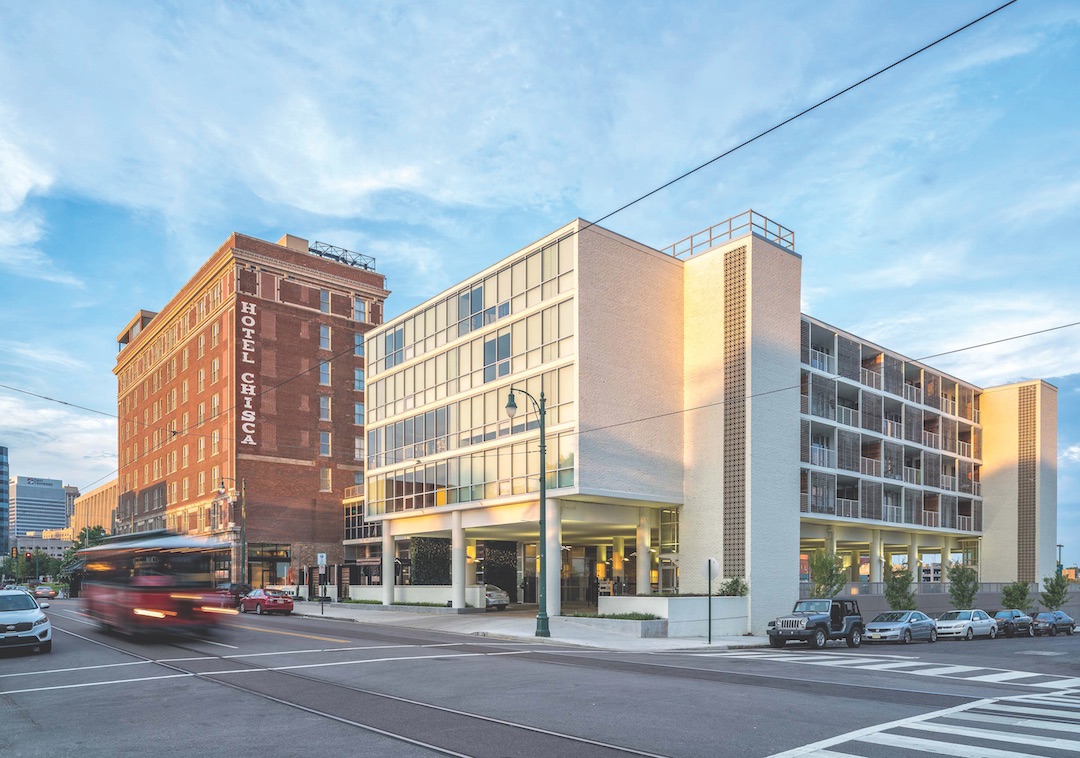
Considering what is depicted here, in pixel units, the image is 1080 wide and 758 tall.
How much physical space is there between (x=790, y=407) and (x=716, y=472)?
4.70 metres

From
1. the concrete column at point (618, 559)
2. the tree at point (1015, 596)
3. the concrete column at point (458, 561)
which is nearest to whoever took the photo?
the concrete column at point (458, 561)

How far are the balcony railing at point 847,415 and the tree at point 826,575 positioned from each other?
31.6 ft

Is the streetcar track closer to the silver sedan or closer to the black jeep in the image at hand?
the black jeep

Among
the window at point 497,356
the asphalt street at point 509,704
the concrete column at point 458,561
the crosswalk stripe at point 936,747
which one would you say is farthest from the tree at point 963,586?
the crosswalk stripe at point 936,747

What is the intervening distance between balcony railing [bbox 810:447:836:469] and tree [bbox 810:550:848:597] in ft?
19.4

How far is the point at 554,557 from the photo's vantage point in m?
36.9

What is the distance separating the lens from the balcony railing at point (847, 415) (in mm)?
46344

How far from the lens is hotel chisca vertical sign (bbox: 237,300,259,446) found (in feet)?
239

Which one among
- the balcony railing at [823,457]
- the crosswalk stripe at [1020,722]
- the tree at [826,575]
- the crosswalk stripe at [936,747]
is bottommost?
the tree at [826,575]

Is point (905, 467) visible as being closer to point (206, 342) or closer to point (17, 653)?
point (17, 653)

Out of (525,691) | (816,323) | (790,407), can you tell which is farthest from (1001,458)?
(525,691)

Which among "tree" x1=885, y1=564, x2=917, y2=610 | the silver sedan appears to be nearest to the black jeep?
the silver sedan

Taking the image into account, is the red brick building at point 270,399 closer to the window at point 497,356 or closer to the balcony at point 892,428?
the window at point 497,356

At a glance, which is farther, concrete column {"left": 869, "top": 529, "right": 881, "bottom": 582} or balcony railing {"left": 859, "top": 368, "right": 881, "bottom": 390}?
concrete column {"left": 869, "top": 529, "right": 881, "bottom": 582}
